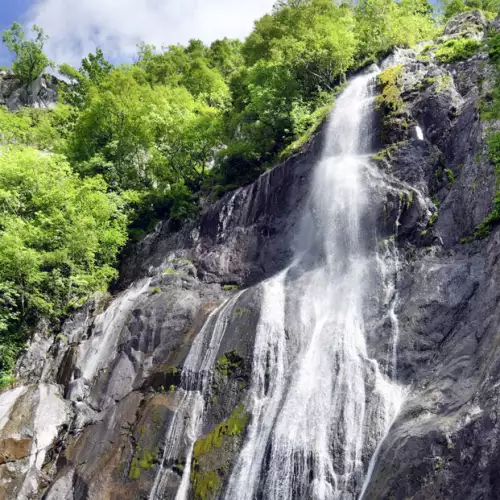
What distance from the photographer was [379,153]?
699 inches

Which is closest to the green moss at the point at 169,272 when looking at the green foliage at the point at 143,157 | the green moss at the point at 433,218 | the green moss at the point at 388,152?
the green foliage at the point at 143,157

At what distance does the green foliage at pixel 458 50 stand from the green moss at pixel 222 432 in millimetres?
17422

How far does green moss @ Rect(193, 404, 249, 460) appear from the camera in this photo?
12.3 meters

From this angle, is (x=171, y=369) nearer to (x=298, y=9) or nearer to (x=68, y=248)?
(x=68, y=248)

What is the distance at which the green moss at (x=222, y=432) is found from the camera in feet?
40.3

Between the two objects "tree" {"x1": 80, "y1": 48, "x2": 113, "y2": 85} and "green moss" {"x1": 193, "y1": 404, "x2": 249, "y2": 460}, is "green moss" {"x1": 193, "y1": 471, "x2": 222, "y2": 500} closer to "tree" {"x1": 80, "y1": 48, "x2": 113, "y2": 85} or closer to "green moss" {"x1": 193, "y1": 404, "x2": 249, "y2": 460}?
"green moss" {"x1": 193, "y1": 404, "x2": 249, "y2": 460}

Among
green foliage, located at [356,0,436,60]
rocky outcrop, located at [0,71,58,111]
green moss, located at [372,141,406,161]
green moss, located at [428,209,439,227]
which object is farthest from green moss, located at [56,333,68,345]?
rocky outcrop, located at [0,71,58,111]

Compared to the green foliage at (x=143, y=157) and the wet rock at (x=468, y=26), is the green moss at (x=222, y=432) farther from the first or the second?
the wet rock at (x=468, y=26)

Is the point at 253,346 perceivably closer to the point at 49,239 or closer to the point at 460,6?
the point at 49,239

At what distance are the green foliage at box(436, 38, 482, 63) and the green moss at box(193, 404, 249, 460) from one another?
17.4 meters

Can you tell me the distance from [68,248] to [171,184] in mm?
7816

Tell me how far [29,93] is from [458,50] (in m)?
48.8

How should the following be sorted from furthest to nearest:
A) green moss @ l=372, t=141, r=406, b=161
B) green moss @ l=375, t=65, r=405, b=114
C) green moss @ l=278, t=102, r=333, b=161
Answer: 1. green moss @ l=278, t=102, r=333, b=161
2. green moss @ l=375, t=65, r=405, b=114
3. green moss @ l=372, t=141, r=406, b=161

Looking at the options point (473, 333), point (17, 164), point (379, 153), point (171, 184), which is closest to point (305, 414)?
point (473, 333)
